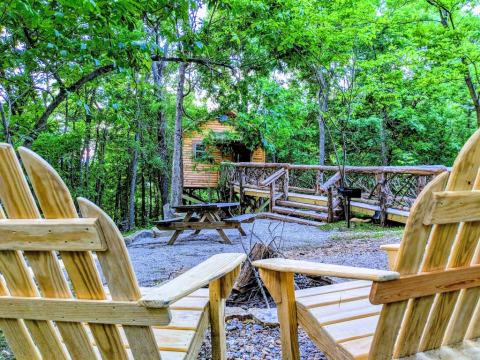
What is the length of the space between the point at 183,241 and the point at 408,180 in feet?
17.6

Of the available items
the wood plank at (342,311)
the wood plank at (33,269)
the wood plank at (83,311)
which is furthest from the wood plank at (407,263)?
the wood plank at (33,269)

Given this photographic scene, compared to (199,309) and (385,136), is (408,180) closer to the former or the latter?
(199,309)

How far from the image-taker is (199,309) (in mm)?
1678

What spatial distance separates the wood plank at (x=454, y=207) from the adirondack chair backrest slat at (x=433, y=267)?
0.7 inches

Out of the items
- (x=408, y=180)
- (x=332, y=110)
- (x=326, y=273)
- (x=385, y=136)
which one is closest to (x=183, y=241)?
(x=408, y=180)

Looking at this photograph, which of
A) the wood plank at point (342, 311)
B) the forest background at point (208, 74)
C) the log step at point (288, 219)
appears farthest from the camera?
the log step at point (288, 219)

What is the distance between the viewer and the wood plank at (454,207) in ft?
3.24

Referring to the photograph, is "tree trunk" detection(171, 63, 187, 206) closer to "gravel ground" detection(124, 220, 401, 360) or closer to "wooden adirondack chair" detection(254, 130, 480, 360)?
"gravel ground" detection(124, 220, 401, 360)

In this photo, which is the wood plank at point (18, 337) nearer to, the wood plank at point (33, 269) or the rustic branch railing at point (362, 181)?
the wood plank at point (33, 269)

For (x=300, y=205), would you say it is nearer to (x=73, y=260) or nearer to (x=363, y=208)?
(x=363, y=208)

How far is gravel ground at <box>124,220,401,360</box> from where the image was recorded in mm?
2318

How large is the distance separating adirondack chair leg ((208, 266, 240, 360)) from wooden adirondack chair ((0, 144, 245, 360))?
562 millimetres

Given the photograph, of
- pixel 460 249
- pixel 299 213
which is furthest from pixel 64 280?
pixel 299 213

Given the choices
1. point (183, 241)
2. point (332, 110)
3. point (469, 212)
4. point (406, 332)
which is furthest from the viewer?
point (332, 110)
